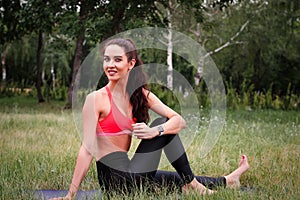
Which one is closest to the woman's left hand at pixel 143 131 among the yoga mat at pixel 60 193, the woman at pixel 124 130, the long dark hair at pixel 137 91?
the woman at pixel 124 130

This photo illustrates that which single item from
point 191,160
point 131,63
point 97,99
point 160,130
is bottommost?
point 191,160

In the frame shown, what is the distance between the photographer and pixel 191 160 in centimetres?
441

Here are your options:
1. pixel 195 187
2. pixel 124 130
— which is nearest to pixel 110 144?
pixel 124 130

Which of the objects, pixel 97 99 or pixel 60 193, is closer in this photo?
pixel 97 99

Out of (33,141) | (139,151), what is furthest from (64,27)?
(139,151)

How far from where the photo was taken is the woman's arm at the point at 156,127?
273 centimetres

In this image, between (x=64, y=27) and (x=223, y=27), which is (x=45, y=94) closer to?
(x=64, y=27)

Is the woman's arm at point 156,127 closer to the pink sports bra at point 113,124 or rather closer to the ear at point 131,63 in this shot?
the pink sports bra at point 113,124

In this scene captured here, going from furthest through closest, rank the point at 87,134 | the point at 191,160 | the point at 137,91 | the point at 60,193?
1. the point at 191,160
2. the point at 60,193
3. the point at 137,91
4. the point at 87,134

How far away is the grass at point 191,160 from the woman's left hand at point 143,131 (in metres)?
0.33

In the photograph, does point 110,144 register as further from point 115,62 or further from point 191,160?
point 191,160

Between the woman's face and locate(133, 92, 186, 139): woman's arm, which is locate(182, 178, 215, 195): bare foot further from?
the woman's face

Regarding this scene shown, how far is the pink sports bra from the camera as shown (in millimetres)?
2779

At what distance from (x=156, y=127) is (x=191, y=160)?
169 cm
